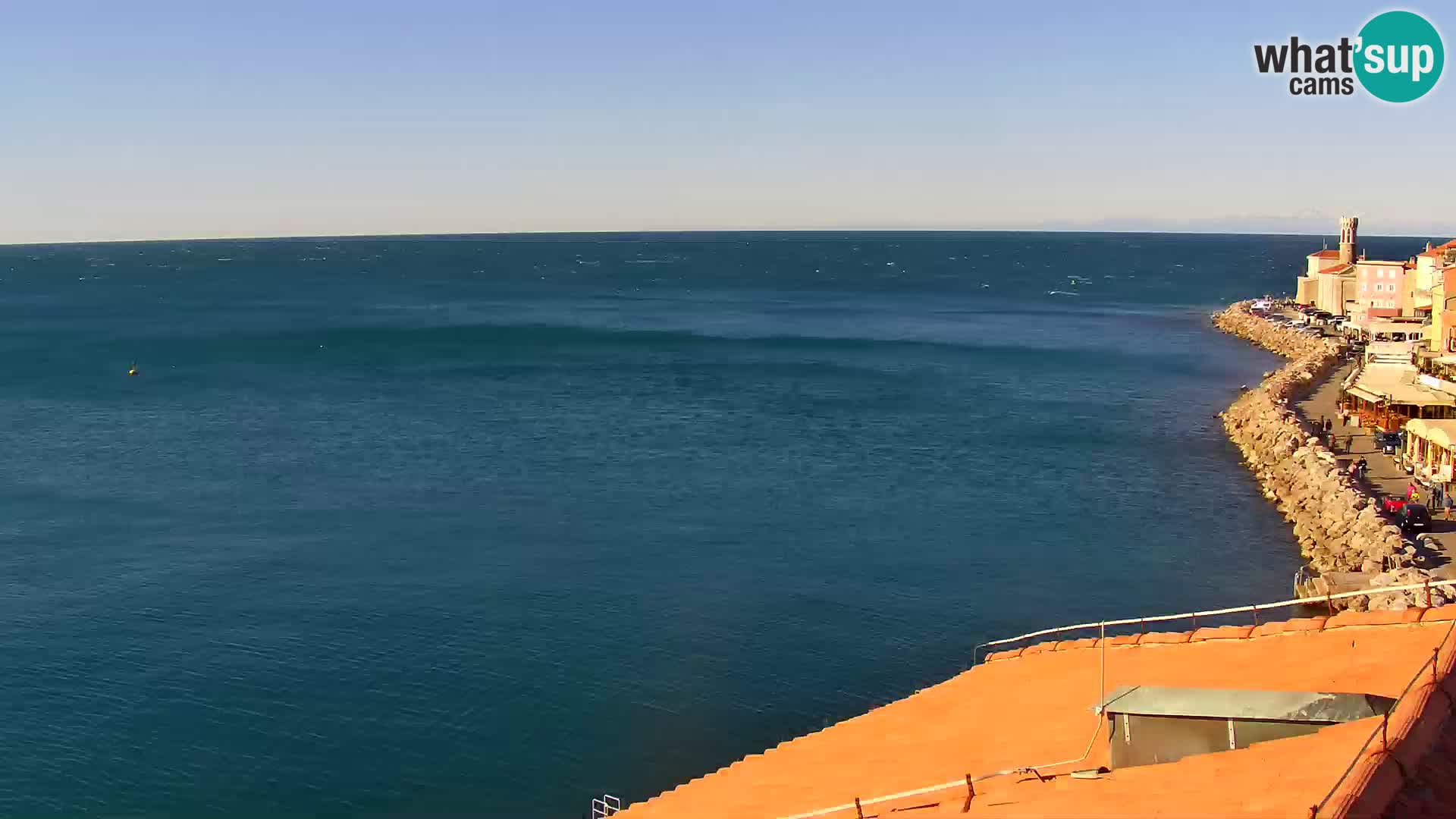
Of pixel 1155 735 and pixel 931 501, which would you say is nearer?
pixel 1155 735

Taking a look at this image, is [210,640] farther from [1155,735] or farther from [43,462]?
[43,462]

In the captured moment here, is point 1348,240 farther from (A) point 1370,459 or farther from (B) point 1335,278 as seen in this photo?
(A) point 1370,459

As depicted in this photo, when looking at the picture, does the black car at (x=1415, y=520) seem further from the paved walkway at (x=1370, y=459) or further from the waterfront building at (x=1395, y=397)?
the waterfront building at (x=1395, y=397)

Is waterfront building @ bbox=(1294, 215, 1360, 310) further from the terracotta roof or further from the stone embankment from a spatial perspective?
the terracotta roof

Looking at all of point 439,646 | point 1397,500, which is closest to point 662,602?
point 439,646

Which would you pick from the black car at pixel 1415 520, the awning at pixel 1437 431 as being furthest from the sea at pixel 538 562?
the awning at pixel 1437 431

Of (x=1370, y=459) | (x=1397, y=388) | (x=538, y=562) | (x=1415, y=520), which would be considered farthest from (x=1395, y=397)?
(x=538, y=562)
